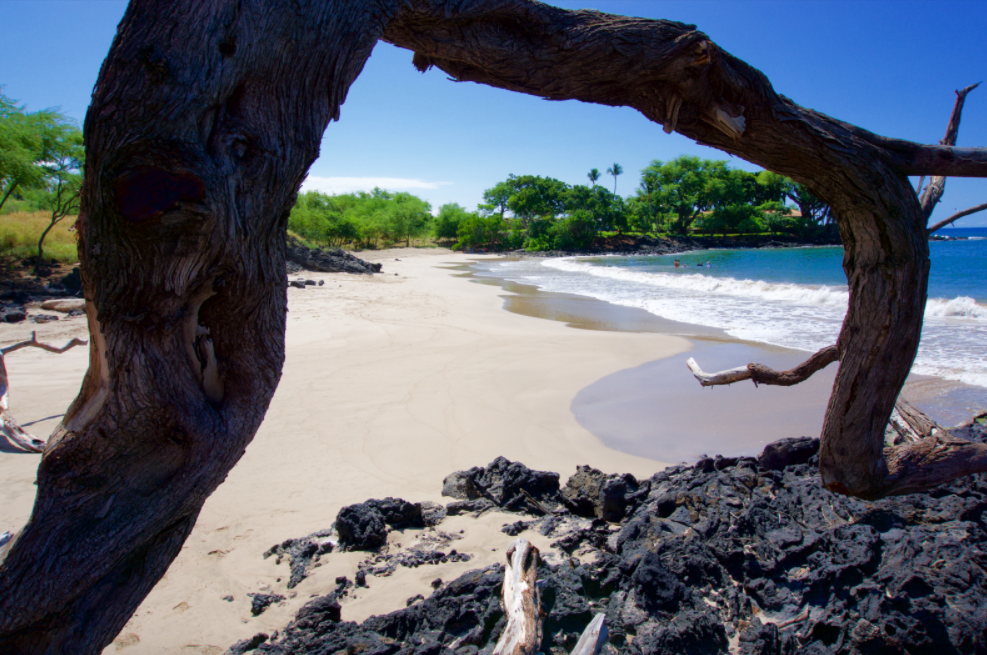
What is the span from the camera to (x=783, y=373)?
2.23 metres

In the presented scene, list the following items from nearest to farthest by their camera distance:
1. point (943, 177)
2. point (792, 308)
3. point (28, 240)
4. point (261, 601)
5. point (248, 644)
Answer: point (943, 177) → point (248, 644) → point (261, 601) → point (792, 308) → point (28, 240)

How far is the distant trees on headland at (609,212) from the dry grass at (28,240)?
3788 centimetres

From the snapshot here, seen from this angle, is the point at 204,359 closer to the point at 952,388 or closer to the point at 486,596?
the point at 486,596

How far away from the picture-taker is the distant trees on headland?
60781 millimetres

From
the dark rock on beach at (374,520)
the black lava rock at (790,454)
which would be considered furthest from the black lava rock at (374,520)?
the black lava rock at (790,454)

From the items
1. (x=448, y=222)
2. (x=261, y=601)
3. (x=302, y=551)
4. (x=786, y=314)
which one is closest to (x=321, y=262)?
(x=786, y=314)

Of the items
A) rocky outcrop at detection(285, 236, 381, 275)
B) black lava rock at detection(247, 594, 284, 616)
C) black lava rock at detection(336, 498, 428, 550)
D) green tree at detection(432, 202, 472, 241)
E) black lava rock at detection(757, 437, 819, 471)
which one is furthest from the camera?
green tree at detection(432, 202, 472, 241)

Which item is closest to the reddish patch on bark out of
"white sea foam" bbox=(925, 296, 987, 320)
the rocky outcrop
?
"white sea foam" bbox=(925, 296, 987, 320)

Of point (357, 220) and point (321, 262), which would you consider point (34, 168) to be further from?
point (357, 220)

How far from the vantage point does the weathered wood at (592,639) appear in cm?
205

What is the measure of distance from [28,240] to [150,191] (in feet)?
73.7

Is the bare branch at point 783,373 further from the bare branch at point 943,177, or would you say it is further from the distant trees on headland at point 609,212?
the distant trees on headland at point 609,212

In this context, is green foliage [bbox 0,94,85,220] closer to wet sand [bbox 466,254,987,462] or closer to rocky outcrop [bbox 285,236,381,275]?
rocky outcrop [bbox 285,236,381,275]

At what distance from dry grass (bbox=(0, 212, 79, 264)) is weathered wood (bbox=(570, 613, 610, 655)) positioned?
2020 cm
